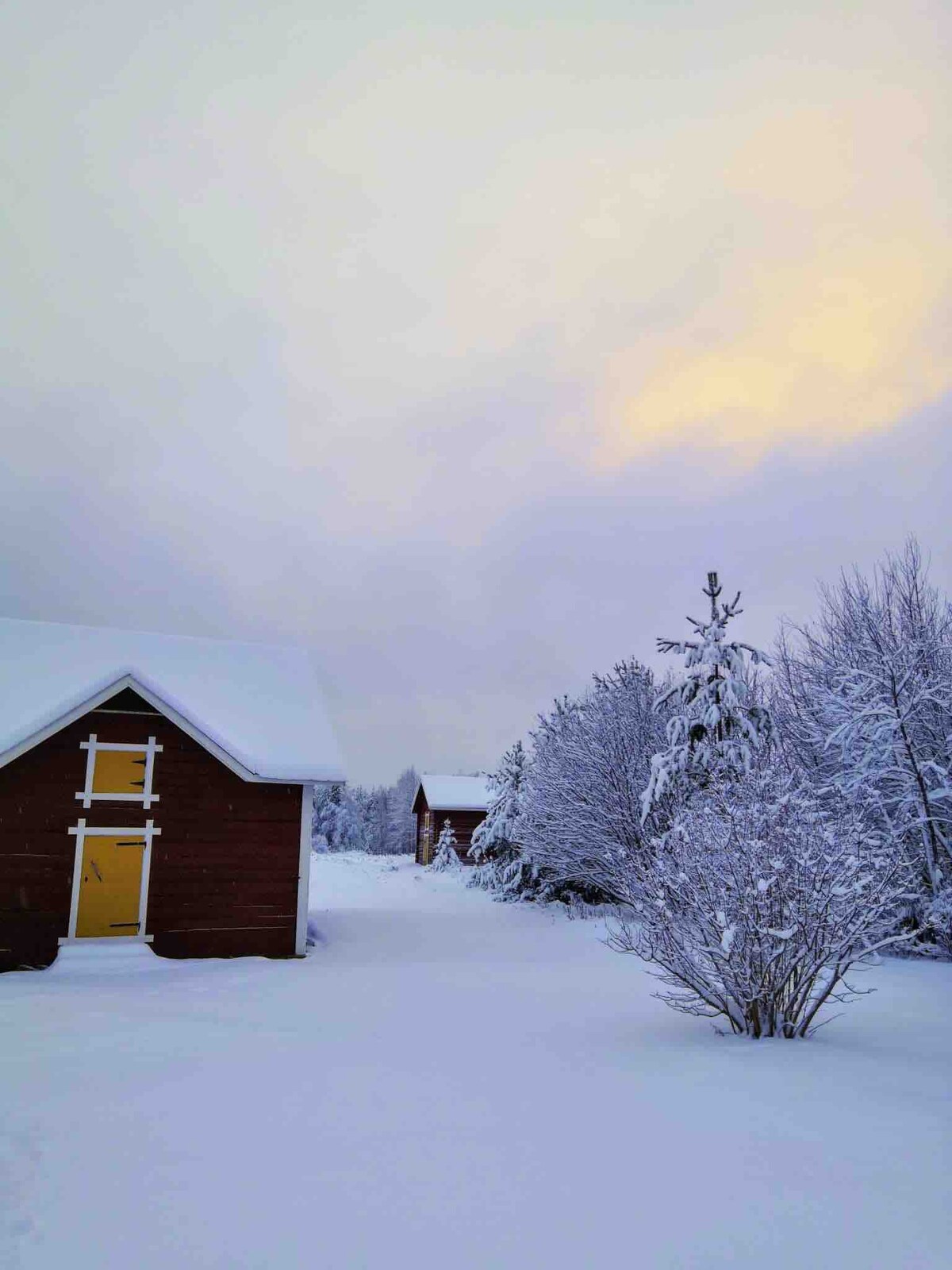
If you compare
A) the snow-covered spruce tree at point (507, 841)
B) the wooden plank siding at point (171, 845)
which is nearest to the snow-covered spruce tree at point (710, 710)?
the snow-covered spruce tree at point (507, 841)

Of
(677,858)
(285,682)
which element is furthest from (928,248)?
(285,682)

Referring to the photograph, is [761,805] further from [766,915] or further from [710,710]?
[710,710]

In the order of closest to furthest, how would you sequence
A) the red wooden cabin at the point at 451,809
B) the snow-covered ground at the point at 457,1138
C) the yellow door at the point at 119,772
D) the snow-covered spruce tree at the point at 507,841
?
1. the snow-covered ground at the point at 457,1138
2. the yellow door at the point at 119,772
3. the snow-covered spruce tree at the point at 507,841
4. the red wooden cabin at the point at 451,809

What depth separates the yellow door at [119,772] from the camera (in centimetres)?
1200

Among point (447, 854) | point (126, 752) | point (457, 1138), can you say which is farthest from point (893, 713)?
point (447, 854)

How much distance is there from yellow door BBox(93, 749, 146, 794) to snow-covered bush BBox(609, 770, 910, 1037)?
7954 mm

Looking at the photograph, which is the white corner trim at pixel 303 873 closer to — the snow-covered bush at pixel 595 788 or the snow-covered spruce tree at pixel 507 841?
the snow-covered bush at pixel 595 788

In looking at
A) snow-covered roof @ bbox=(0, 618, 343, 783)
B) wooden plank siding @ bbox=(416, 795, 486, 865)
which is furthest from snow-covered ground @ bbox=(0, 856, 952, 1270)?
wooden plank siding @ bbox=(416, 795, 486, 865)

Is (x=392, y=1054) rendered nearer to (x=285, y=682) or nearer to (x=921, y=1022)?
(x=921, y=1022)

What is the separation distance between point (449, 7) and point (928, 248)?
31.7 ft

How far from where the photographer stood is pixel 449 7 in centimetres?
1515

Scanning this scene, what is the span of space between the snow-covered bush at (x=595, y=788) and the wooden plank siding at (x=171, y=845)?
8611 mm

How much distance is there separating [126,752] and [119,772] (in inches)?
12.0

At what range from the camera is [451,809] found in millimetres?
38844
